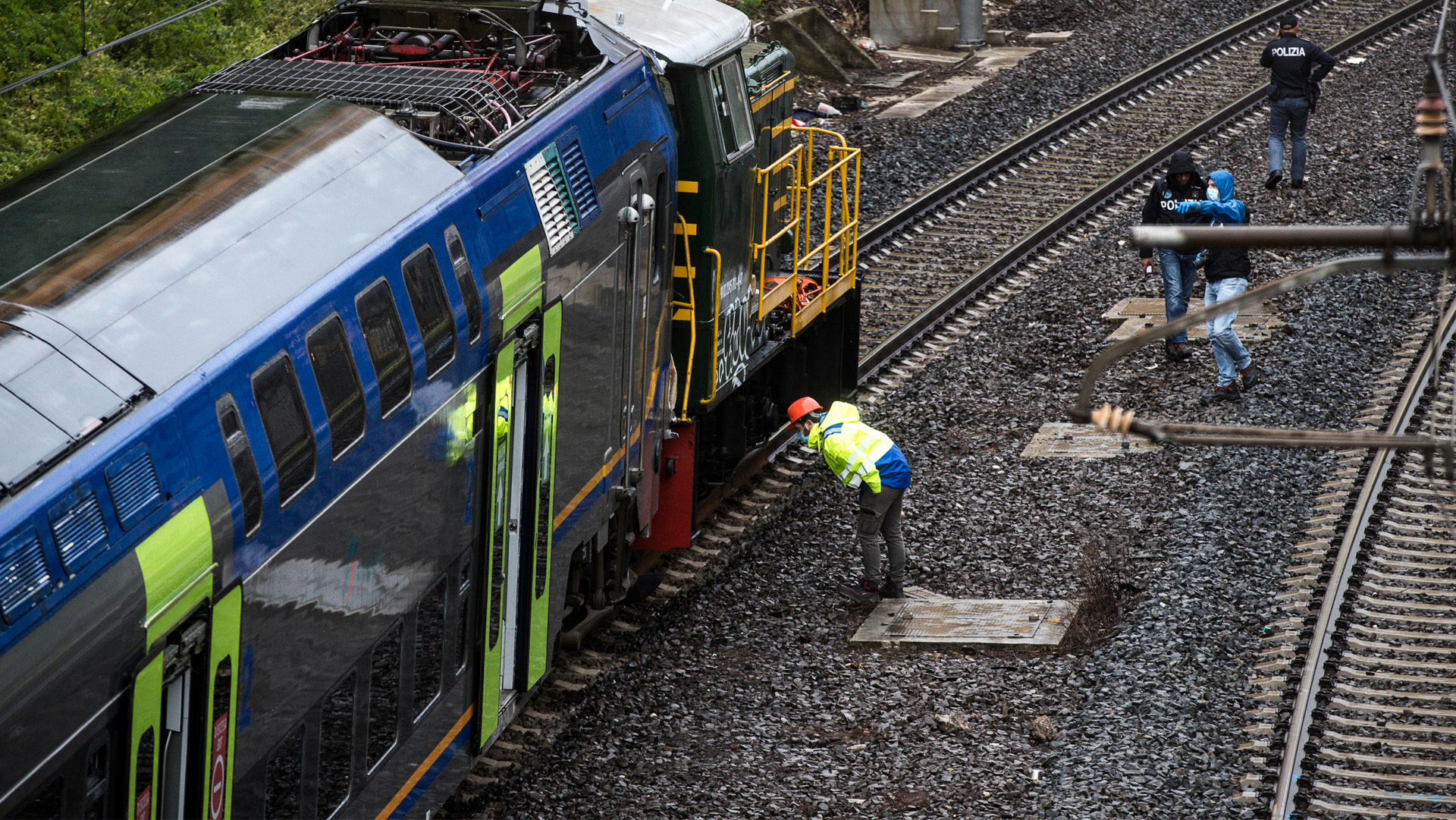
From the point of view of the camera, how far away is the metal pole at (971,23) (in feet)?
87.0

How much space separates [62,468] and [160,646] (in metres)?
0.63

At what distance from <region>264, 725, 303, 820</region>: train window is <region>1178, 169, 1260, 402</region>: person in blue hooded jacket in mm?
9134

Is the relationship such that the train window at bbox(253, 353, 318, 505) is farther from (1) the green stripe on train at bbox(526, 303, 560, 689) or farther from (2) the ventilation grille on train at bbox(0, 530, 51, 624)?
(1) the green stripe on train at bbox(526, 303, 560, 689)

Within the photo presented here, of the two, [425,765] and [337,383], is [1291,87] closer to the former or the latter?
[425,765]

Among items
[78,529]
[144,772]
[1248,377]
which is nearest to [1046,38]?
[1248,377]

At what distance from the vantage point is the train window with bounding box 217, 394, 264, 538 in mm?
5441

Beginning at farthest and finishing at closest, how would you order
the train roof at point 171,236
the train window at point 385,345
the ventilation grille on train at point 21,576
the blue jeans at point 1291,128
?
the blue jeans at point 1291,128 → the train window at point 385,345 → the train roof at point 171,236 → the ventilation grille on train at point 21,576

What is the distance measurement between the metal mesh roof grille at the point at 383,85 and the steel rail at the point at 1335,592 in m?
4.50

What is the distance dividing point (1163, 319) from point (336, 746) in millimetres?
10468

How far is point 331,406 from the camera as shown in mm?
6102

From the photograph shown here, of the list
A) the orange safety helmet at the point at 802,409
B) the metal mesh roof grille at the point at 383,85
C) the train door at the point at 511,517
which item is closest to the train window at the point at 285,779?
the train door at the point at 511,517

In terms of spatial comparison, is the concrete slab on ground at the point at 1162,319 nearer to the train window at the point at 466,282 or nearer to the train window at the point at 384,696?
the train window at the point at 466,282

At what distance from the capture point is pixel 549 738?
9125 millimetres

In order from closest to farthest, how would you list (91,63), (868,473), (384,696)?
(384,696) < (868,473) < (91,63)
